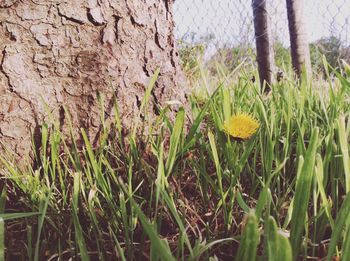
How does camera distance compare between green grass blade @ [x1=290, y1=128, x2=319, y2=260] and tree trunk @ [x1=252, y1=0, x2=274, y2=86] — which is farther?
tree trunk @ [x1=252, y1=0, x2=274, y2=86]

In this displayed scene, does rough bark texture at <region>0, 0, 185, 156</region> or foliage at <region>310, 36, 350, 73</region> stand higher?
foliage at <region>310, 36, 350, 73</region>

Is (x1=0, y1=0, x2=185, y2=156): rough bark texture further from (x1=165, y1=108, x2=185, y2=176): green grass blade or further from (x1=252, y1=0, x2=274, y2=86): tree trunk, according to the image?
(x1=252, y1=0, x2=274, y2=86): tree trunk

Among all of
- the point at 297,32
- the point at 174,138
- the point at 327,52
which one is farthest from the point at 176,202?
the point at 327,52

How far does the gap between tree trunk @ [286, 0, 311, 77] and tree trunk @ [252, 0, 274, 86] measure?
0.53 meters

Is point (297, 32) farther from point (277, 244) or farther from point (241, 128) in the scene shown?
point (277, 244)

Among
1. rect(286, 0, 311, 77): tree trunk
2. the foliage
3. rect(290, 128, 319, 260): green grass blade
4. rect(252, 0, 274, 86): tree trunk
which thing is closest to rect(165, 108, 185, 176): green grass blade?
rect(290, 128, 319, 260): green grass blade

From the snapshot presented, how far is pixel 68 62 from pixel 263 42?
5.53 feet

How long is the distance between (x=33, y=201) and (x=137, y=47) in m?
0.44

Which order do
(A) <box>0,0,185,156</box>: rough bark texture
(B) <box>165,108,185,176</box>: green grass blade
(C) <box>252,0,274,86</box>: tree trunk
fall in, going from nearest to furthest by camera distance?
(B) <box>165,108,185,176</box>: green grass blade
(A) <box>0,0,185,156</box>: rough bark texture
(C) <box>252,0,274,86</box>: tree trunk

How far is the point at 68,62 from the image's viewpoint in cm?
89

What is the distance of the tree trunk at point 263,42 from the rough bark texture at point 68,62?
4.75 ft

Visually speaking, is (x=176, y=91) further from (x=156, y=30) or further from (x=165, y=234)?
(x=165, y=234)

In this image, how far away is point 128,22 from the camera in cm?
95

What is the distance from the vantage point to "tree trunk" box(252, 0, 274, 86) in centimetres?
230
